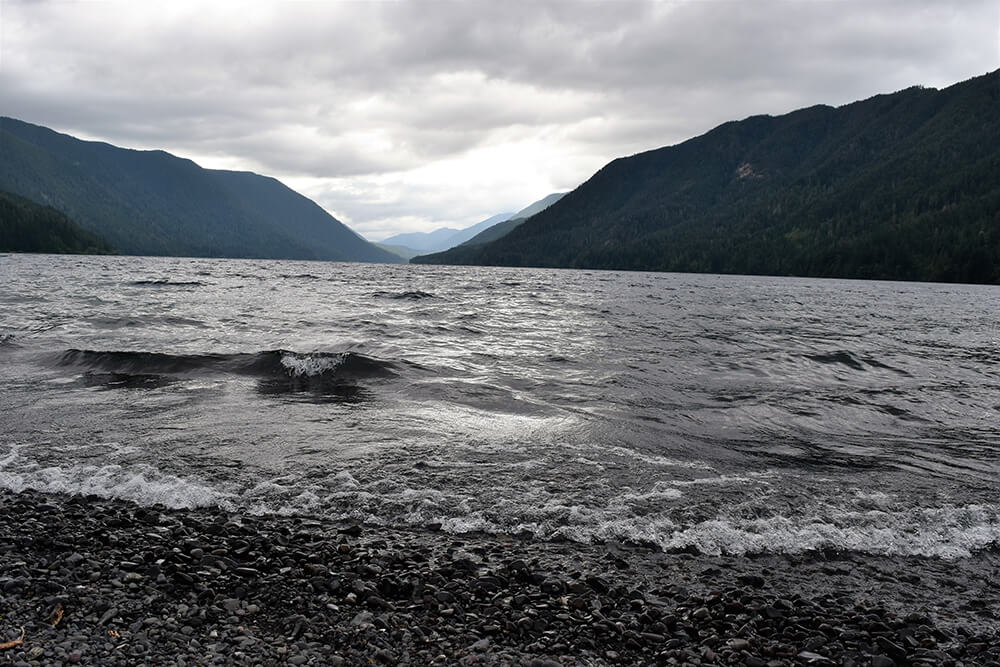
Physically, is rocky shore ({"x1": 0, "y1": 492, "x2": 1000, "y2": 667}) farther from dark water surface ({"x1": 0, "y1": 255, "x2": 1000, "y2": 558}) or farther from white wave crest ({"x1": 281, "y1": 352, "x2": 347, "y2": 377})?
white wave crest ({"x1": 281, "y1": 352, "x2": 347, "y2": 377})

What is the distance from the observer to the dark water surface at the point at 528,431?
821cm

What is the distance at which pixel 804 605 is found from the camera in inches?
231

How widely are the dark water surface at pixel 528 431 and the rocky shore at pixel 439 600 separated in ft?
2.28

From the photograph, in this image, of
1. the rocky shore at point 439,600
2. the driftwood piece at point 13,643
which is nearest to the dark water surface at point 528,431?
the rocky shore at point 439,600

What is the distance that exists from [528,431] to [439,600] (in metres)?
6.98

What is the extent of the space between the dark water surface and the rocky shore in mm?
696

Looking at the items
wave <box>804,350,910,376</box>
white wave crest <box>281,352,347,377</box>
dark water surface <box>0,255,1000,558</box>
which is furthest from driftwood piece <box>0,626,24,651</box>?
wave <box>804,350,910,376</box>

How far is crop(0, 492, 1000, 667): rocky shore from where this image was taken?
16.3 ft

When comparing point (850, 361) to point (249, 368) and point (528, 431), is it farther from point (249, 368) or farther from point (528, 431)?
point (249, 368)

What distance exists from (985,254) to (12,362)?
203 m

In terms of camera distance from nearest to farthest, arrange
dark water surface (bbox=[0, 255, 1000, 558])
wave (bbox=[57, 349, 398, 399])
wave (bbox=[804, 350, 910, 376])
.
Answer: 1. dark water surface (bbox=[0, 255, 1000, 558])
2. wave (bbox=[57, 349, 398, 399])
3. wave (bbox=[804, 350, 910, 376])

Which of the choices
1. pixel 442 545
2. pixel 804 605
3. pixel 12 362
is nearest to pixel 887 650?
pixel 804 605

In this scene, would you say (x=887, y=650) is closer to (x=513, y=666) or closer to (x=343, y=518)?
(x=513, y=666)

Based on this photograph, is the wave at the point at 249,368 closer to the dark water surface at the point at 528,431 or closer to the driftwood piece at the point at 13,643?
the dark water surface at the point at 528,431
